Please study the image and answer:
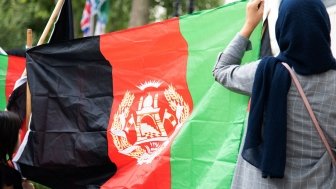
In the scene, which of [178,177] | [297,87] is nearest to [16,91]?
[178,177]

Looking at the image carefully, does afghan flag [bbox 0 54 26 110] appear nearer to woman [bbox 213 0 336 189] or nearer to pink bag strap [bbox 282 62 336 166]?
woman [bbox 213 0 336 189]

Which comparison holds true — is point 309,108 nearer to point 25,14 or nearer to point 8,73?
point 8,73

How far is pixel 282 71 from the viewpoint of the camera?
8.12 feet

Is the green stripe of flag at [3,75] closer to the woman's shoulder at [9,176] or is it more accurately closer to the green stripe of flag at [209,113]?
the green stripe of flag at [209,113]

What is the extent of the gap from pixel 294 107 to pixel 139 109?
164 centimetres

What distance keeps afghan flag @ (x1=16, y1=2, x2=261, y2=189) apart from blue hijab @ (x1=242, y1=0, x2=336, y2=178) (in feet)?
2.36

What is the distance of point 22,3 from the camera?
1667cm

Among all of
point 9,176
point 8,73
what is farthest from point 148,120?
point 8,73

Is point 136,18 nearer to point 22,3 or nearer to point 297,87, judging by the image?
point 22,3

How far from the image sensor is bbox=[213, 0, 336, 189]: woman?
2398mm

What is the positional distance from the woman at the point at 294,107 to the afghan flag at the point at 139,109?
0.72 m

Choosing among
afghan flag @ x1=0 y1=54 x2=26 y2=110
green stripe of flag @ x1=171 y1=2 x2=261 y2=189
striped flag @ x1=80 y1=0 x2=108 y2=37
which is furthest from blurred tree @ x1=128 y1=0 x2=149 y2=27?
green stripe of flag @ x1=171 y1=2 x2=261 y2=189

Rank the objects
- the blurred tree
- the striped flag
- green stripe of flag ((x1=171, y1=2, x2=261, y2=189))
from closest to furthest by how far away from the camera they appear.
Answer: green stripe of flag ((x1=171, y1=2, x2=261, y2=189)) → the striped flag → the blurred tree

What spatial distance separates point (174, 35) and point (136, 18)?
904 cm
